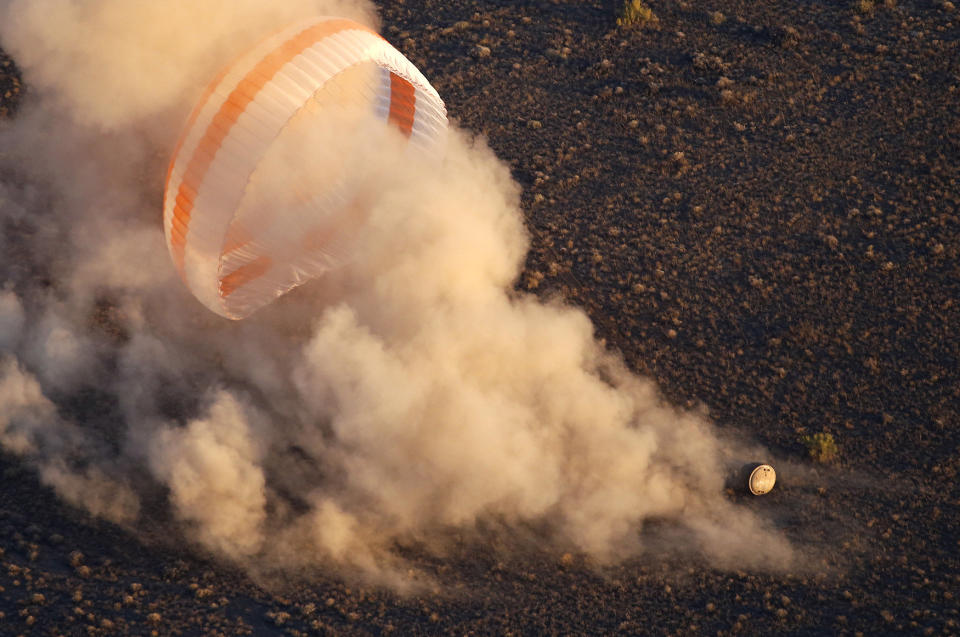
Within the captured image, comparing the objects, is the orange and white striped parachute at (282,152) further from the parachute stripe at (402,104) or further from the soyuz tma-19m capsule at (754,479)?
the soyuz tma-19m capsule at (754,479)

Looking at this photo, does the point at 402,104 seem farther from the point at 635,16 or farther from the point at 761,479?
the point at 635,16

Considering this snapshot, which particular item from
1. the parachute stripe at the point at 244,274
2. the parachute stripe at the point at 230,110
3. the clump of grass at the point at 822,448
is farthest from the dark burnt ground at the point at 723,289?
the parachute stripe at the point at 230,110

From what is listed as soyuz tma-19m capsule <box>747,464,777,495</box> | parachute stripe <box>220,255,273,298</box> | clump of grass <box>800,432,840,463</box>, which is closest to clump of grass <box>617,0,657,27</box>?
parachute stripe <box>220,255,273,298</box>

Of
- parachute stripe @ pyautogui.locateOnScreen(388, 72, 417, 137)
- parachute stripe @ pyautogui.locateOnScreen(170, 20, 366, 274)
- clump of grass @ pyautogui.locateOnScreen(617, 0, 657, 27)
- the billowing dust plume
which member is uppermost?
parachute stripe @ pyautogui.locateOnScreen(170, 20, 366, 274)

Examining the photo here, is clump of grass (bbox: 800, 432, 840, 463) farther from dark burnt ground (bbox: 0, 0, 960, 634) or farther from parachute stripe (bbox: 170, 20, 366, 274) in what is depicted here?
parachute stripe (bbox: 170, 20, 366, 274)

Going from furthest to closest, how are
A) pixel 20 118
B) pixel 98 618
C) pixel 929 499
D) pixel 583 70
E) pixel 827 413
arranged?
pixel 583 70 → pixel 20 118 → pixel 827 413 → pixel 929 499 → pixel 98 618

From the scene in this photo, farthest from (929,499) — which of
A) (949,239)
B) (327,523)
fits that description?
(327,523)

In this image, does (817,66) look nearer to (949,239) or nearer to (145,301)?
(949,239)
